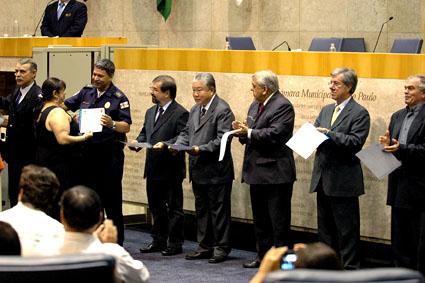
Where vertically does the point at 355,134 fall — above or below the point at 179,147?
above

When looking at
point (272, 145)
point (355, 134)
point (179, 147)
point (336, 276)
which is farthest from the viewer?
point (179, 147)

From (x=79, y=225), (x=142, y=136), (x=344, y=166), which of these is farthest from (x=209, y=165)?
(x=79, y=225)

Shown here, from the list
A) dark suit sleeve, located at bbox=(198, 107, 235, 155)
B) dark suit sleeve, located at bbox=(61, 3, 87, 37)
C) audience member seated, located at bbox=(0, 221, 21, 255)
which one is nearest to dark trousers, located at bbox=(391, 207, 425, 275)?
dark suit sleeve, located at bbox=(198, 107, 235, 155)

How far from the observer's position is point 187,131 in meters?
6.96

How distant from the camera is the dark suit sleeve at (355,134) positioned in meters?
5.98

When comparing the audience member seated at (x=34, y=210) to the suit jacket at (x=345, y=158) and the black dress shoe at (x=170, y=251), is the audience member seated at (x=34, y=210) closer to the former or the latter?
the suit jacket at (x=345, y=158)

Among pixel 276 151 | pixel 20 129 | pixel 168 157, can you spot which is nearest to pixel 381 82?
pixel 276 151

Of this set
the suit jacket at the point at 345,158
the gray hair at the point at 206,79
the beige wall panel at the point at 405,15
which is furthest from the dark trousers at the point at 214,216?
the beige wall panel at the point at 405,15

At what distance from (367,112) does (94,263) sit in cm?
371

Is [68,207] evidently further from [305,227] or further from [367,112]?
[305,227]

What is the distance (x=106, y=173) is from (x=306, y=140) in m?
1.76

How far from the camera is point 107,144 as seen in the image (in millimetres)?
6727

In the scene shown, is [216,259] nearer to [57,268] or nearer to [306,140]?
[306,140]

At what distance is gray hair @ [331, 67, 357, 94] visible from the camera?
6125 mm
